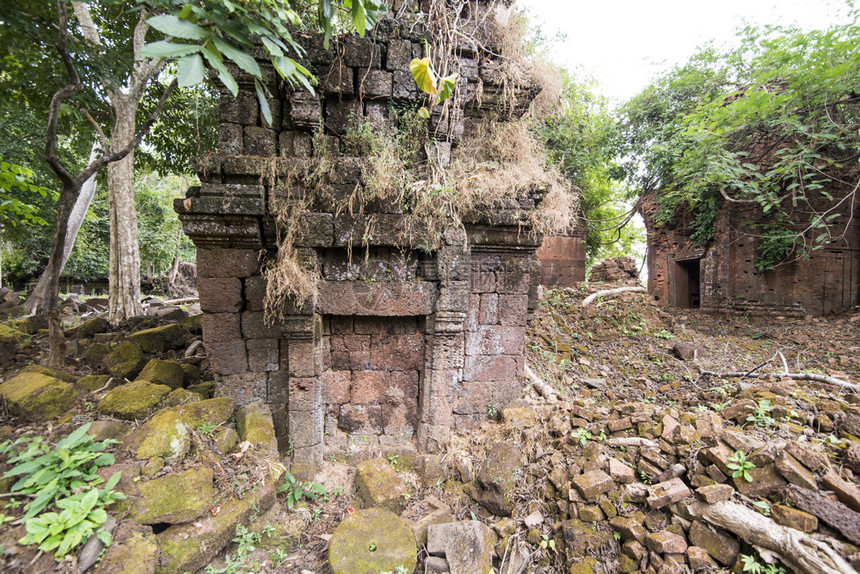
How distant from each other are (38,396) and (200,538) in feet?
6.73

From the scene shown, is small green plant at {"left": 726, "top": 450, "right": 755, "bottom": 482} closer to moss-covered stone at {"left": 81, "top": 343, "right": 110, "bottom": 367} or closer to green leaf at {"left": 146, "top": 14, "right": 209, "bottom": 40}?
green leaf at {"left": 146, "top": 14, "right": 209, "bottom": 40}

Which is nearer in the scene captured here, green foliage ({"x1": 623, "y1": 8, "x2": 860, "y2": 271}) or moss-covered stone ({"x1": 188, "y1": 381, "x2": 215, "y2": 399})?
moss-covered stone ({"x1": 188, "y1": 381, "x2": 215, "y2": 399})

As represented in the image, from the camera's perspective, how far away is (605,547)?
2.67 m

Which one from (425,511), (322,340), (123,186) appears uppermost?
(123,186)


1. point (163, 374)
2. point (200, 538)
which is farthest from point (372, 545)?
point (163, 374)

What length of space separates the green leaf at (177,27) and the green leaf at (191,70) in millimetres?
88

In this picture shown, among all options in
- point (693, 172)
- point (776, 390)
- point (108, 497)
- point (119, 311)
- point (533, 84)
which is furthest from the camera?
point (693, 172)

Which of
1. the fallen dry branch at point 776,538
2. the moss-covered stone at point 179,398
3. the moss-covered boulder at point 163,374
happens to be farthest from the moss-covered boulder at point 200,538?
the fallen dry branch at point 776,538

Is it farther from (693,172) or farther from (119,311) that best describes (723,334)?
(119,311)

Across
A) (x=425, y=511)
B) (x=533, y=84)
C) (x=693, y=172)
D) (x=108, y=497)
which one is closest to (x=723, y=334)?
(x=693, y=172)

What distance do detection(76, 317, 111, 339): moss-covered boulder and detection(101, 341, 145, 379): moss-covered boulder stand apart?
154cm

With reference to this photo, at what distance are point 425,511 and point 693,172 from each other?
8.51m

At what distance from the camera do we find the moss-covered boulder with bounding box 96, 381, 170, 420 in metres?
3.05

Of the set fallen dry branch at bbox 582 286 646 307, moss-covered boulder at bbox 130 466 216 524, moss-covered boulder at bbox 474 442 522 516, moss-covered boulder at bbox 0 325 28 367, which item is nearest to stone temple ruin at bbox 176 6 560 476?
moss-covered boulder at bbox 474 442 522 516
